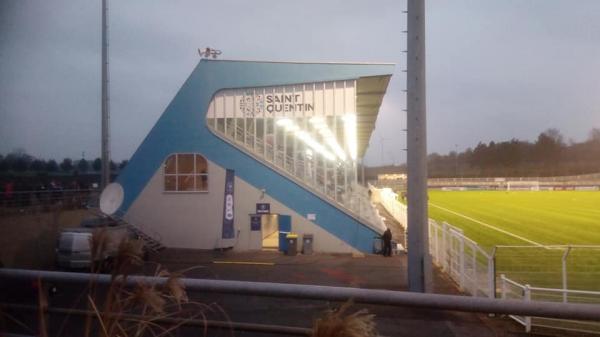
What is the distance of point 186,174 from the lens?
1019cm

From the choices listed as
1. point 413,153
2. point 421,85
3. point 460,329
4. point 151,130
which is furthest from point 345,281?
point 151,130

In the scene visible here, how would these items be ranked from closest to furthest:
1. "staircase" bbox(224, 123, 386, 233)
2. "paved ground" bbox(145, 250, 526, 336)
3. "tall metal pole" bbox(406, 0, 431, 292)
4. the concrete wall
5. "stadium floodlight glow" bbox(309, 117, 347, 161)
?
"paved ground" bbox(145, 250, 526, 336) → "tall metal pole" bbox(406, 0, 431, 292) → the concrete wall → "stadium floodlight glow" bbox(309, 117, 347, 161) → "staircase" bbox(224, 123, 386, 233)

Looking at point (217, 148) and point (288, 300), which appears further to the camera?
point (217, 148)

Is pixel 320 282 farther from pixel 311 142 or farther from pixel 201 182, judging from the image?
pixel 201 182

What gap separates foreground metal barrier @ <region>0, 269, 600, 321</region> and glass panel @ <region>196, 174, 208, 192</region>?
8437 mm

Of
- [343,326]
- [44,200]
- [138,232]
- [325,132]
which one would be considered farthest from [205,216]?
[343,326]

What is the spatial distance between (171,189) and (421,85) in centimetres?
655

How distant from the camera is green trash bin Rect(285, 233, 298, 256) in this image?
8.09 m

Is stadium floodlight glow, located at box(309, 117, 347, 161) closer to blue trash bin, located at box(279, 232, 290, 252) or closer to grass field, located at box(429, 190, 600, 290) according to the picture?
blue trash bin, located at box(279, 232, 290, 252)

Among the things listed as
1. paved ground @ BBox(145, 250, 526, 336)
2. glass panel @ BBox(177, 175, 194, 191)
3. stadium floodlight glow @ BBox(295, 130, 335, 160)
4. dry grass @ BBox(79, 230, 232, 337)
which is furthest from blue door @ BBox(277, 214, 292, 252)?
dry grass @ BBox(79, 230, 232, 337)

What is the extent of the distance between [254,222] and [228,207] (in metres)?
0.67

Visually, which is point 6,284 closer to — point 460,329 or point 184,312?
point 184,312

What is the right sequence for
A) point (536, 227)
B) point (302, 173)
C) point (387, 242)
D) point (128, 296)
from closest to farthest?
1. point (128, 296)
2. point (387, 242)
3. point (302, 173)
4. point (536, 227)

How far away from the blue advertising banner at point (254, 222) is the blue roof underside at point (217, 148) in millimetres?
613
